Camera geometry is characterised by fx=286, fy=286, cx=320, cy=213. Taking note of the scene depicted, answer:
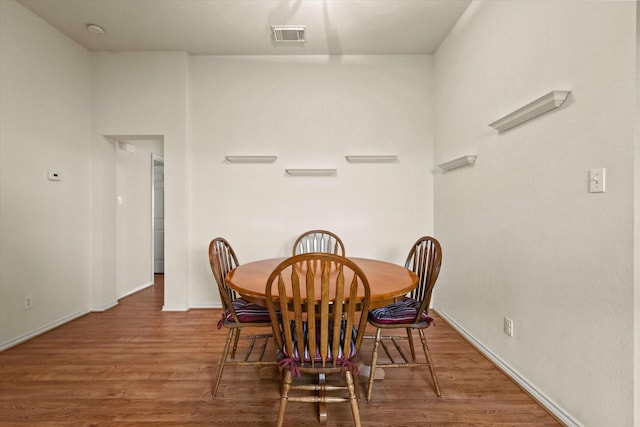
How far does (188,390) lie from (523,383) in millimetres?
2094

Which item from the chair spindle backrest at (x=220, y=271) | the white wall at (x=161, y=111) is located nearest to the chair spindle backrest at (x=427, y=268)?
the chair spindle backrest at (x=220, y=271)

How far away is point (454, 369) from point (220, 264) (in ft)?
5.89

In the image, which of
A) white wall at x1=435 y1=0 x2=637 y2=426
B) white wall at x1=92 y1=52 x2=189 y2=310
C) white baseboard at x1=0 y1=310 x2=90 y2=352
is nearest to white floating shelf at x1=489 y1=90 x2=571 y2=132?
white wall at x1=435 y1=0 x2=637 y2=426

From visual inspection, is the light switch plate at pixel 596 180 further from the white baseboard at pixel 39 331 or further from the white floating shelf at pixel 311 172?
the white baseboard at pixel 39 331

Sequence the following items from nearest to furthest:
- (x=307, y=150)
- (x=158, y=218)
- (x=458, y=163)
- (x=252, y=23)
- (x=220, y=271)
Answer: (x=220, y=271) → (x=458, y=163) → (x=252, y=23) → (x=307, y=150) → (x=158, y=218)

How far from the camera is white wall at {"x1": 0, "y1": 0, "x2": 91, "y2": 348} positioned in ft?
7.82

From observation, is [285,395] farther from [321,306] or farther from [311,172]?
[311,172]

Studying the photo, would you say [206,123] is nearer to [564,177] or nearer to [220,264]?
[220,264]

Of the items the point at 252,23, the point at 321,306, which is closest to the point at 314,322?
the point at 321,306

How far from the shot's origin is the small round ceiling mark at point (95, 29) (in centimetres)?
277

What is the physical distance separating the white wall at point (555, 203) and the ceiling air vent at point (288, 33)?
1502mm

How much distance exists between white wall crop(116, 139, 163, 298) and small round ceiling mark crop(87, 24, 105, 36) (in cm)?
119

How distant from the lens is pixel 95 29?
2811mm

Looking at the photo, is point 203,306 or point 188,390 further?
point 203,306
